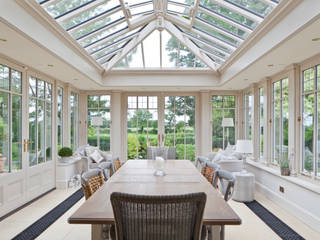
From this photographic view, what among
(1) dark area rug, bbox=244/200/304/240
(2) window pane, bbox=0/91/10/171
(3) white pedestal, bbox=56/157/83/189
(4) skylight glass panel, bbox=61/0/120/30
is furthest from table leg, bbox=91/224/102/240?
(3) white pedestal, bbox=56/157/83/189

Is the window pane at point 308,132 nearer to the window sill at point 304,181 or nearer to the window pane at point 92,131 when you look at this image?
the window sill at point 304,181

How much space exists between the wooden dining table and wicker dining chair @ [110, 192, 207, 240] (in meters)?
0.19

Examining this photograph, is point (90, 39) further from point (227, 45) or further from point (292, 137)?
point (292, 137)

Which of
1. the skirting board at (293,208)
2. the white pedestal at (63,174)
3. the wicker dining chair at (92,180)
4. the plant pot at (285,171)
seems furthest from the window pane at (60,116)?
the plant pot at (285,171)

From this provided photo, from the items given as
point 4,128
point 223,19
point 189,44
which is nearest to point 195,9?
point 223,19

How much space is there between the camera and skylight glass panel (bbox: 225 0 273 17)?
3.22 metres

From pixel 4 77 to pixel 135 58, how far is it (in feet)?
10.2

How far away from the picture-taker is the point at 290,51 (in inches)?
140

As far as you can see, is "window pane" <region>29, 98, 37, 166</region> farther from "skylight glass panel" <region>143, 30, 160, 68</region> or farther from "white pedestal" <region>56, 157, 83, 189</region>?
"skylight glass panel" <region>143, 30, 160, 68</region>

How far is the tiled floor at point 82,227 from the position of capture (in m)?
3.17

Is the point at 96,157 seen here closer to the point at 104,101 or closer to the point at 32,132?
the point at 32,132

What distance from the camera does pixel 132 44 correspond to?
5629 mm

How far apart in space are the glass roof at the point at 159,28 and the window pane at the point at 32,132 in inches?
63.1

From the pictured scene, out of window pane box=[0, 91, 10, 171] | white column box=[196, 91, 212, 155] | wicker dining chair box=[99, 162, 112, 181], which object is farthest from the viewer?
white column box=[196, 91, 212, 155]
